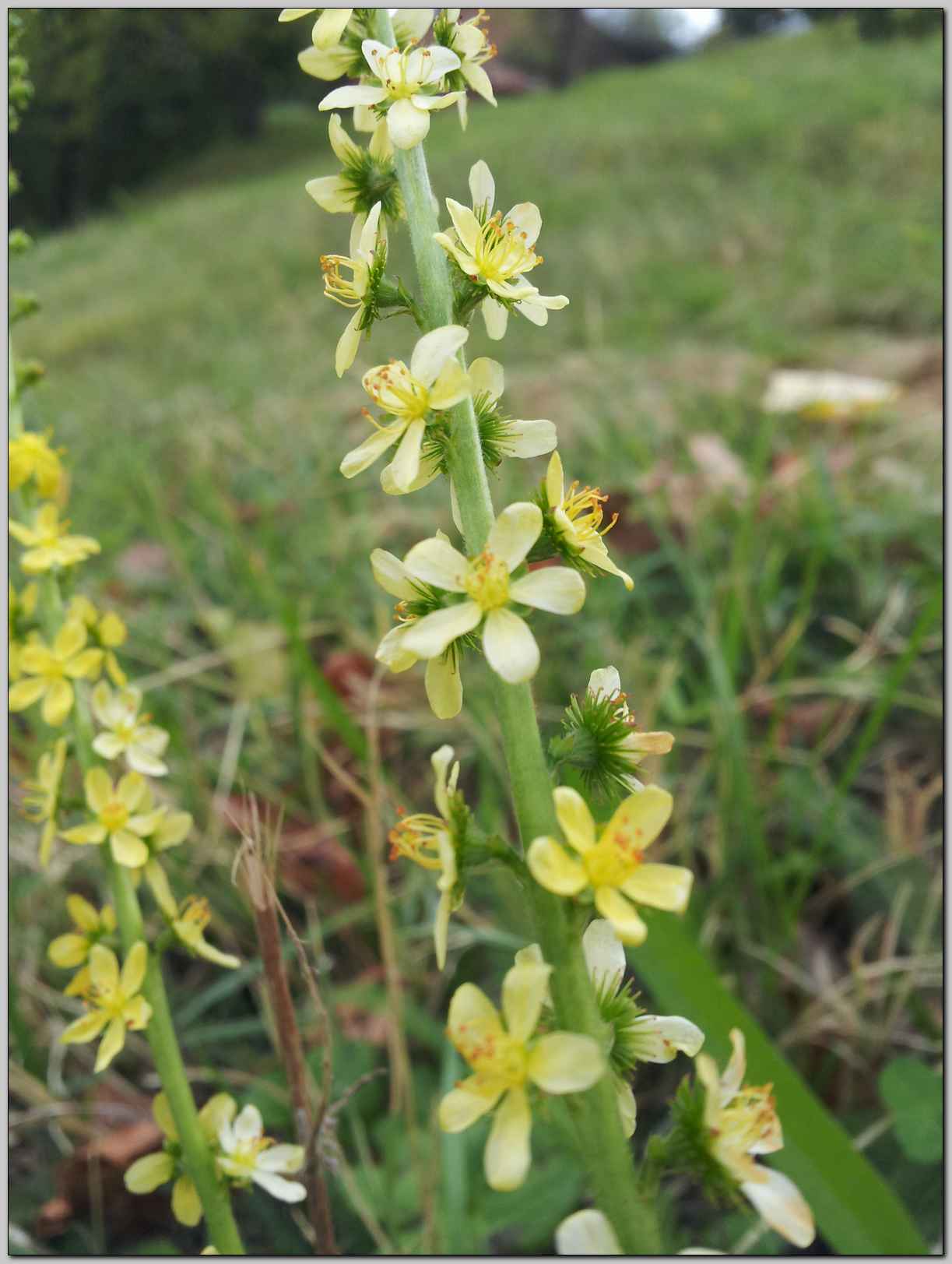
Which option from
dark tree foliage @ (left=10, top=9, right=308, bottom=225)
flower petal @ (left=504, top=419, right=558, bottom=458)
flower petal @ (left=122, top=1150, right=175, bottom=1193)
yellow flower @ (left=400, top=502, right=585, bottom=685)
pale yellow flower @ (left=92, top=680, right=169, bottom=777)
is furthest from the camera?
dark tree foliage @ (left=10, top=9, right=308, bottom=225)

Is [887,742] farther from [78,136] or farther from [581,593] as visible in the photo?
[78,136]

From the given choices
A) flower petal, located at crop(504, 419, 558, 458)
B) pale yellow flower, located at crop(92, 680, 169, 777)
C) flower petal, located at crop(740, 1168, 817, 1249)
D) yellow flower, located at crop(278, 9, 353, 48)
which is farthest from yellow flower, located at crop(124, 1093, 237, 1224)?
yellow flower, located at crop(278, 9, 353, 48)

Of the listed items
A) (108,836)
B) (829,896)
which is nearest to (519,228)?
(108,836)

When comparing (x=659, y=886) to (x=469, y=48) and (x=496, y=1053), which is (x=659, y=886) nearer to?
(x=496, y=1053)

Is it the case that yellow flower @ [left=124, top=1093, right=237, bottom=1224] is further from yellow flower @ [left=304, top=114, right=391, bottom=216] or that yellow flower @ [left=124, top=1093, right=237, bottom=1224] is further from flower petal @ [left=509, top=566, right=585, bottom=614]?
yellow flower @ [left=304, top=114, right=391, bottom=216]

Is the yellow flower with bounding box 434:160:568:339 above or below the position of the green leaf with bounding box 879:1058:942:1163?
above

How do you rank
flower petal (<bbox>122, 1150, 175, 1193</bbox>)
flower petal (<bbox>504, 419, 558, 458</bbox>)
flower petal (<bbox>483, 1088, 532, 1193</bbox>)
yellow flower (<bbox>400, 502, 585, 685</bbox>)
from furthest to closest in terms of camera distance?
flower petal (<bbox>122, 1150, 175, 1193</bbox>), flower petal (<bbox>504, 419, 558, 458</bbox>), yellow flower (<bbox>400, 502, 585, 685</bbox>), flower petal (<bbox>483, 1088, 532, 1193</bbox>)

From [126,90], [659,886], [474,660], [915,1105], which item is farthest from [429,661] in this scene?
[126,90]
